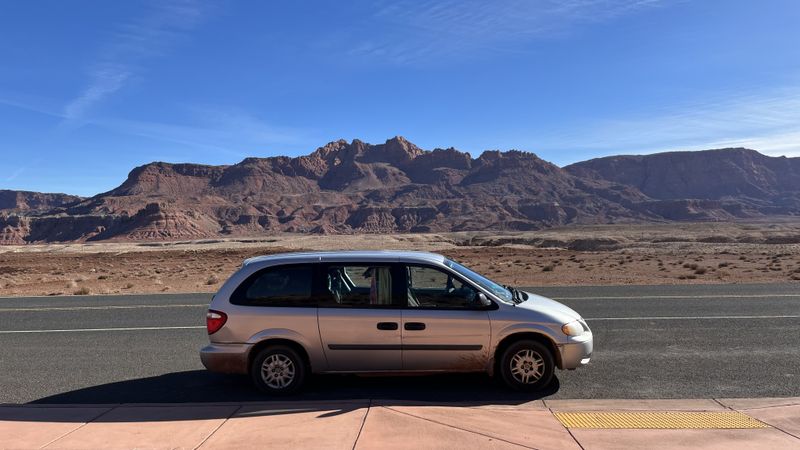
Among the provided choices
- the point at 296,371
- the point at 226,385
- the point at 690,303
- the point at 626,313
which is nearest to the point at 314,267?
the point at 296,371

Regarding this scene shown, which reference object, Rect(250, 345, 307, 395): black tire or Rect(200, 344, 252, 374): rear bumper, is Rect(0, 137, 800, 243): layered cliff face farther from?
Rect(250, 345, 307, 395): black tire

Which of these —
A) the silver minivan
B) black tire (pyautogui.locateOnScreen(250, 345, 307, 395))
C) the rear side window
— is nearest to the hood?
the silver minivan

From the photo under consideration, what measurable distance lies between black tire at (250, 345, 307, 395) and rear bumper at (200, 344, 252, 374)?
0.43 ft

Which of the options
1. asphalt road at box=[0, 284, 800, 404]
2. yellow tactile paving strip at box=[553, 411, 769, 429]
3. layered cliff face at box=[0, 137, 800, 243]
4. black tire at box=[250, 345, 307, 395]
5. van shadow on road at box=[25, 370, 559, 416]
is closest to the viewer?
yellow tactile paving strip at box=[553, 411, 769, 429]

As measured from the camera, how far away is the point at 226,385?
7121 millimetres

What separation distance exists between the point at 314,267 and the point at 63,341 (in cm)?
624

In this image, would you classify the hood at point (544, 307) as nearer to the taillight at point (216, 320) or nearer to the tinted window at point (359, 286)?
the tinted window at point (359, 286)

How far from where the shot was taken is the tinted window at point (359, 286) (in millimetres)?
6582

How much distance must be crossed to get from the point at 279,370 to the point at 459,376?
217cm

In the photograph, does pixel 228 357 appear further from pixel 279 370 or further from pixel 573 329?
pixel 573 329

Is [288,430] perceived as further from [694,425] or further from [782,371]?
[782,371]

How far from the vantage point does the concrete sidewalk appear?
4.88 metres

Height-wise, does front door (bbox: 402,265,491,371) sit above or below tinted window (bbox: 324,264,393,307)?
below

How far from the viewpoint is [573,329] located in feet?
21.4
